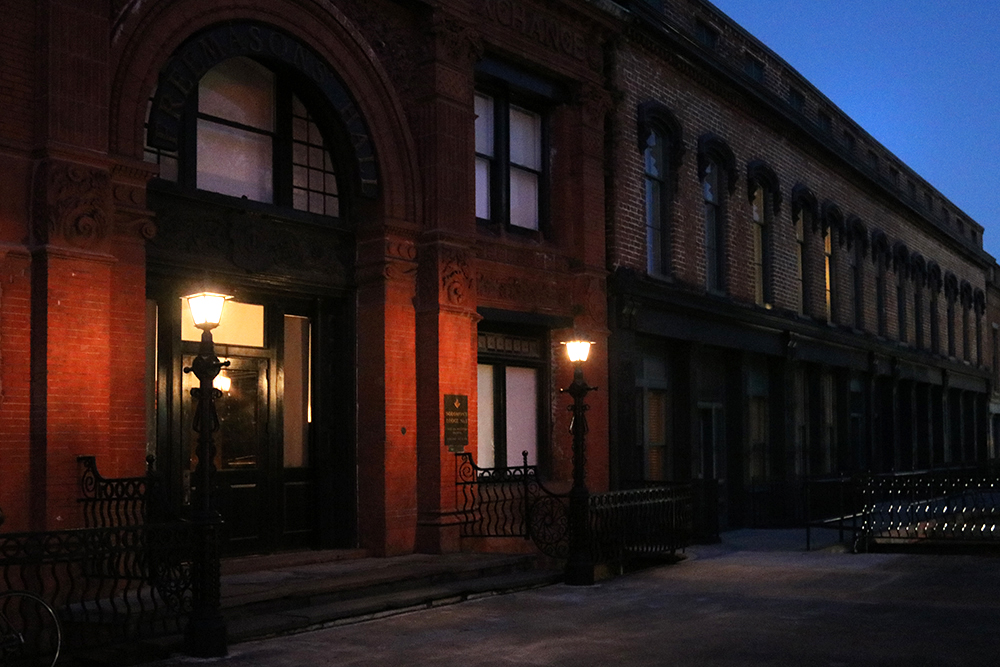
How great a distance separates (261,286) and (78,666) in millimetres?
5598

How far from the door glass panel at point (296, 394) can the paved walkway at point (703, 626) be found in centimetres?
339

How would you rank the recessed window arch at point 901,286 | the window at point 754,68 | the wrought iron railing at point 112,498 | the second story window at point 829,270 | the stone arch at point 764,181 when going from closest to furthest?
the wrought iron railing at point 112,498
the stone arch at point 764,181
the window at point 754,68
the second story window at point 829,270
the recessed window arch at point 901,286

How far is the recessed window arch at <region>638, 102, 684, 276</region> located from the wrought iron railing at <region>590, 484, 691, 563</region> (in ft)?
16.5

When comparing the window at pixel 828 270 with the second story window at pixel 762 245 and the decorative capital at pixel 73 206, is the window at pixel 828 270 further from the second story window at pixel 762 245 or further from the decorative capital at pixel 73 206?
the decorative capital at pixel 73 206

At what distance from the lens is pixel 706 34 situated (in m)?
23.1

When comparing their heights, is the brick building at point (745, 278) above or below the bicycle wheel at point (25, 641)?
above

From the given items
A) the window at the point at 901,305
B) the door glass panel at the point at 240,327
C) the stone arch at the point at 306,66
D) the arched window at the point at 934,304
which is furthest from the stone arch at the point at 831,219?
the door glass panel at the point at 240,327

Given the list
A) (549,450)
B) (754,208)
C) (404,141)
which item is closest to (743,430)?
(754,208)

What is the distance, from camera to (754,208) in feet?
Answer: 79.6

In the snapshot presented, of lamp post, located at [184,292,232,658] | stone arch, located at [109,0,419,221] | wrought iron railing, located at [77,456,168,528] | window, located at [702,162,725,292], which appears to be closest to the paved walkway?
lamp post, located at [184,292,232,658]

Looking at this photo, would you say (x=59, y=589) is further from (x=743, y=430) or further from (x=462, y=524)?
(x=743, y=430)

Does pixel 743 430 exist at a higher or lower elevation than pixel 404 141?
lower

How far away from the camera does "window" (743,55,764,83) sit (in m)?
24.8

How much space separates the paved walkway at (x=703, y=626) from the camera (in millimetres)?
9367
